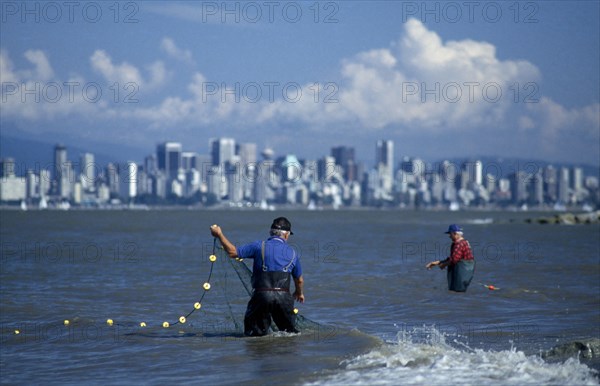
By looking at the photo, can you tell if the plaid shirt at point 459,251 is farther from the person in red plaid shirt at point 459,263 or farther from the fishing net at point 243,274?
the fishing net at point 243,274

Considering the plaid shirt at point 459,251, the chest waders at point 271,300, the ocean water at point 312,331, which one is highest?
the plaid shirt at point 459,251

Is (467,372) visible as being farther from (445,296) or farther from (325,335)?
(445,296)

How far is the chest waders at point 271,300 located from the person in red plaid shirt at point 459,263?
2873mm

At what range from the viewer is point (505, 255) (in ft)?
144

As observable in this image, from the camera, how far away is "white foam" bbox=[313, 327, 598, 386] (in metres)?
10.8

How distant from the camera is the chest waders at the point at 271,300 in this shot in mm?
13312

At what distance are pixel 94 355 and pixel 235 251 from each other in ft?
8.82

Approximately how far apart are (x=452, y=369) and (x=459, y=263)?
4.35m

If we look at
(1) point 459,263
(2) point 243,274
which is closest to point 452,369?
(1) point 459,263

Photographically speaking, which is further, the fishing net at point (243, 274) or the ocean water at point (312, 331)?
the fishing net at point (243, 274)

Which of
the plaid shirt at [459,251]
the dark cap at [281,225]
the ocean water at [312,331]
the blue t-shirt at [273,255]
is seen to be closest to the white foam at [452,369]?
the ocean water at [312,331]

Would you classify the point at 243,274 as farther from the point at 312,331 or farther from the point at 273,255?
the point at 273,255

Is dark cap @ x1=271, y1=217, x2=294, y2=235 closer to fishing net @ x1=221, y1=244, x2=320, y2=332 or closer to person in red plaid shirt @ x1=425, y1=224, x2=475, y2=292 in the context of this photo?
fishing net @ x1=221, y1=244, x2=320, y2=332

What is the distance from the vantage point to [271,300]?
13398 millimetres
